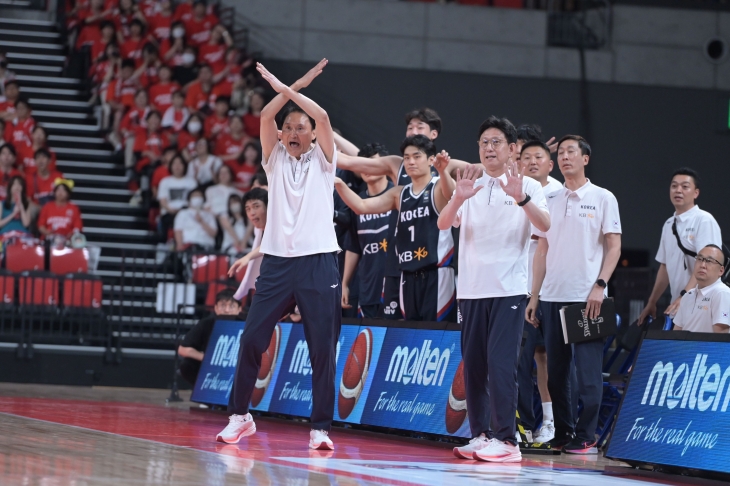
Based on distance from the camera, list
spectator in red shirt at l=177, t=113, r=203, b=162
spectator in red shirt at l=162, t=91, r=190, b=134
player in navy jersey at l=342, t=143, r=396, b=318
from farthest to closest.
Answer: spectator in red shirt at l=162, t=91, r=190, b=134 → spectator in red shirt at l=177, t=113, r=203, b=162 → player in navy jersey at l=342, t=143, r=396, b=318

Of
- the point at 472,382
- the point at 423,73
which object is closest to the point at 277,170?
the point at 472,382

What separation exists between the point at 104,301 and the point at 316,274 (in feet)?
26.0

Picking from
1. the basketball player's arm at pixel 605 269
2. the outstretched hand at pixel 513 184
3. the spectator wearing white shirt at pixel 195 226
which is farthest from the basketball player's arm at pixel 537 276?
the spectator wearing white shirt at pixel 195 226

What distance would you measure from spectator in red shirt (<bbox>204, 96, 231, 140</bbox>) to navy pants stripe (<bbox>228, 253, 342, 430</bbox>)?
1029 cm

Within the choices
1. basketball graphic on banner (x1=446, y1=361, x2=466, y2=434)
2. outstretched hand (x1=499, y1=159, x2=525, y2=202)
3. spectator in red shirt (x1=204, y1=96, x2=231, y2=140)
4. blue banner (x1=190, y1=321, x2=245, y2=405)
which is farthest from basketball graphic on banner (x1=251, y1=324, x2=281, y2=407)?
spectator in red shirt (x1=204, y1=96, x2=231, y2=140)

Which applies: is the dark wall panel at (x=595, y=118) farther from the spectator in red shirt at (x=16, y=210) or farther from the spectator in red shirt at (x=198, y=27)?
the spectator in red shirt at (x=16, y=210)

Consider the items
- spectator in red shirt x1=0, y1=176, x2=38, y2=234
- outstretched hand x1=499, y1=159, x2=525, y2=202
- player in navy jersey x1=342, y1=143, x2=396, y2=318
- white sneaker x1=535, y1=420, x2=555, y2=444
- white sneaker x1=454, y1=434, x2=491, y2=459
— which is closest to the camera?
outstretched hand x1=499, y1=159, x2=525, y2=202

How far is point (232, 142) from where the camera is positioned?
1688 cm

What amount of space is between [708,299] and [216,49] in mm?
12035

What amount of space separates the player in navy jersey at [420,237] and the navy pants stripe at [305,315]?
4.14 ft

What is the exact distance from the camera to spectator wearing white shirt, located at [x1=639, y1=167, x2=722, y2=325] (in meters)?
9.06

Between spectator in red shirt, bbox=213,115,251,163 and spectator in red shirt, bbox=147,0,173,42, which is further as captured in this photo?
spectator in red shirt, bbox=147,0,173,42

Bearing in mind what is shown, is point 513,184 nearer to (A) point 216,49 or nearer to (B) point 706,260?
(B) point 706,260

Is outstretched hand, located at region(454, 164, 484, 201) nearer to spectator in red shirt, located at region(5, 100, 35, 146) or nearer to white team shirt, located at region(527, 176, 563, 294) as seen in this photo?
white team shirt, located at region(527, 176, 563, 294)
